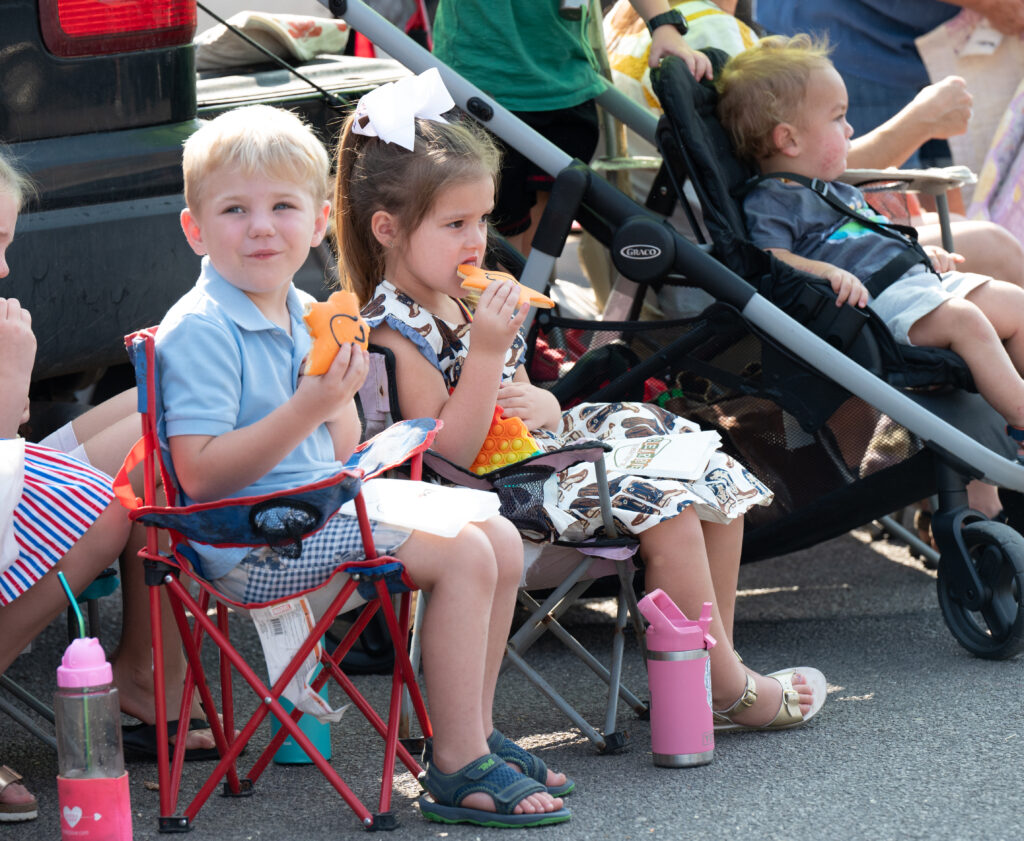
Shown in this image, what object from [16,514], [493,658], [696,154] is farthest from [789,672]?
[16,514]

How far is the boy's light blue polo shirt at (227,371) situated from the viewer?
7.52 feet

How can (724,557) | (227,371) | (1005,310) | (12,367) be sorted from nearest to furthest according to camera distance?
(227,371) < (12,367) < (724,557) < (1005,310)

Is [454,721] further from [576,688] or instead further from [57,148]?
[57,148]

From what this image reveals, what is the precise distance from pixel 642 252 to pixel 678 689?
0.98 meters

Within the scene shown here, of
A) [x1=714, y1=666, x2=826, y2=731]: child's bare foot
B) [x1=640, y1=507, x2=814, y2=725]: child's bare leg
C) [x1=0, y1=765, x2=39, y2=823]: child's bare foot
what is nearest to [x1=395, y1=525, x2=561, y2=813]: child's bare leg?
[x1=640, y1=507, x2=814, y2=725]: child's bare leg

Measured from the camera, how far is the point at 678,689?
2.69m

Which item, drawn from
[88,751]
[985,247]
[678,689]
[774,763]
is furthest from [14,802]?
[985,247]

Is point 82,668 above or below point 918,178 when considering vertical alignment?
below

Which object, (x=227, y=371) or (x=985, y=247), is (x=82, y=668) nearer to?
(x=227, y=371)

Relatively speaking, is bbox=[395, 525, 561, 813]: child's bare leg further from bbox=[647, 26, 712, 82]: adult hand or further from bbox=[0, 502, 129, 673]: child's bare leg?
bbox=[647, 26, 712, 82]: adult hand

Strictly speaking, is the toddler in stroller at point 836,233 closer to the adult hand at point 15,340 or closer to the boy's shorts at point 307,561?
the boy's shorts at point 307,561

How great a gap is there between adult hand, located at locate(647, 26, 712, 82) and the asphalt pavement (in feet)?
4.72

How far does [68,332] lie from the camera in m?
3.00

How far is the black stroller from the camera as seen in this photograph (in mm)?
3174
